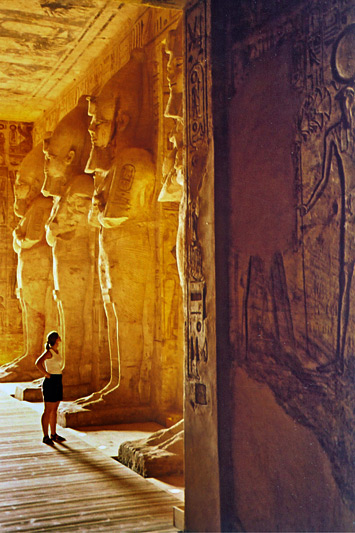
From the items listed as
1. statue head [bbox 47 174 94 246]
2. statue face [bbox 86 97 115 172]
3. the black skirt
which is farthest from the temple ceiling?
the black skirt

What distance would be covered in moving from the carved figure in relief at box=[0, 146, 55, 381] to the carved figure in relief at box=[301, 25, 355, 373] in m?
8.62

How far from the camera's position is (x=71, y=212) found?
9039mm

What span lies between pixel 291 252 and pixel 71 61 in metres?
8.33

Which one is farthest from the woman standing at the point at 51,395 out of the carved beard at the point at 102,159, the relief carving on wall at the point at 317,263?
the relief carving on wall at the point at 317,263

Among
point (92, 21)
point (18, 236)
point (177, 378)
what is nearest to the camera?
point (177, 378)

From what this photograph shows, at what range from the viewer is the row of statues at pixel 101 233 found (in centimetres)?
730

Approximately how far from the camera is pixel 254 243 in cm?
332

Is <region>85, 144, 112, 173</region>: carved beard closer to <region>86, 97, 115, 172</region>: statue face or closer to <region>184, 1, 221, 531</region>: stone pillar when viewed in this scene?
<region>86, 97, 115, 172</region>: statue face

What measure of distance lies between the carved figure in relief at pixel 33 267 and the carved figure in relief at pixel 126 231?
11.9ft

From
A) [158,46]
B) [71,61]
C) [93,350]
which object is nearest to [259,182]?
[158,46]

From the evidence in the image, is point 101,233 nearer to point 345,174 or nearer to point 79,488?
point 79,488

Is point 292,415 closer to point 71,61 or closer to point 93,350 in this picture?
point 93,350

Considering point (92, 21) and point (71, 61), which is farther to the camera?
point (71, 61)

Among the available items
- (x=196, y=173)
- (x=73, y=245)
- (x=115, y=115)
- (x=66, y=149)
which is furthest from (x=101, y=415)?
(x=196, y=173)
